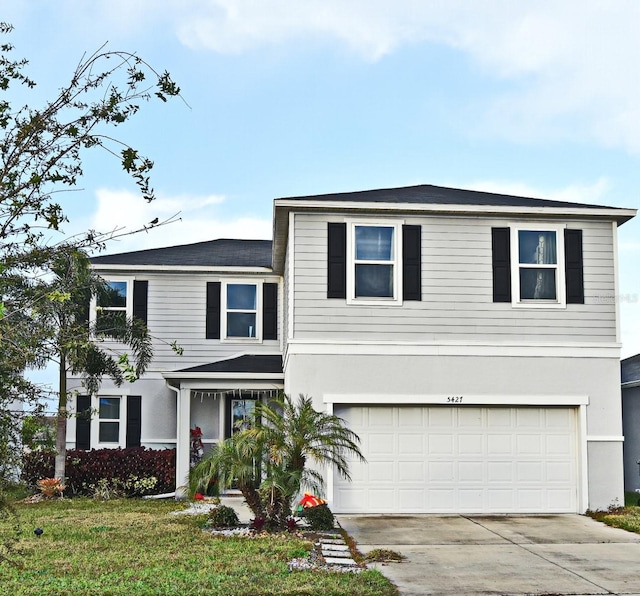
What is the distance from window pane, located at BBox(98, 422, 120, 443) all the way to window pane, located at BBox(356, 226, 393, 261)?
8.95 m

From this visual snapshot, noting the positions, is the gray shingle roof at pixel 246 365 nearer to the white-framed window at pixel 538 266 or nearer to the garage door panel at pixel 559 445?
the white-framed window at pixel 538 266

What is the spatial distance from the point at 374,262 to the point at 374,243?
39cm

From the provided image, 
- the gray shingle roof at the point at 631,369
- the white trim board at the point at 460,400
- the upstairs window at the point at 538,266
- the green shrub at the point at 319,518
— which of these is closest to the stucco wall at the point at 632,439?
the gray shingle roof at the point at 631,369

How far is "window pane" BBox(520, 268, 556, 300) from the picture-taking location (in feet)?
54.6

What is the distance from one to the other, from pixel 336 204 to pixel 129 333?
19.5 ft

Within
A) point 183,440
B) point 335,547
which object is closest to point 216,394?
point 183,440

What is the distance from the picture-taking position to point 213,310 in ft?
72.7

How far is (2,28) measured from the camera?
4.94 meters

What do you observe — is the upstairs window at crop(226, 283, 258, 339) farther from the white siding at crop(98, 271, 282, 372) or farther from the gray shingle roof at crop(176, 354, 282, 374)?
the gray shingle roof at crop(176, 354, 282, 374)

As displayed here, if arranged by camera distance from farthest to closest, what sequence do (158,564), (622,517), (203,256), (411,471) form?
(203,256)
(411,471)
(622,517)
(158,564)

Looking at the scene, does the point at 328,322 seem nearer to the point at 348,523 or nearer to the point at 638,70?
the point at 348,523

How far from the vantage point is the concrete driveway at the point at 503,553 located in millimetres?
9750

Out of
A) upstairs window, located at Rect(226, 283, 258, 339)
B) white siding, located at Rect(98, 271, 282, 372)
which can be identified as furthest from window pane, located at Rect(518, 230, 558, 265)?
upstairs window, located at Rect(226, 283, 258, 339)

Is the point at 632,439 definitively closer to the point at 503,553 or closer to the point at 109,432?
the point at 503,553
